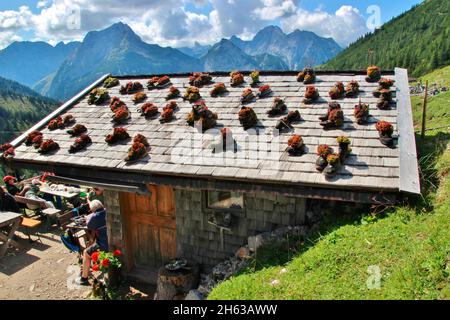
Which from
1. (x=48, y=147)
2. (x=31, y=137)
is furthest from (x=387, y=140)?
(x=31, y=137)

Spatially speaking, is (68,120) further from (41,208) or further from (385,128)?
(385,128)

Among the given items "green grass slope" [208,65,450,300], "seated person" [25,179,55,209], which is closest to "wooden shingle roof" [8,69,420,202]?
"green grass slope" [208,65,450,300]

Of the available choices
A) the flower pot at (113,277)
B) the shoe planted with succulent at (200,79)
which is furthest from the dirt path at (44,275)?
the shoe planted with succulent at (200,79)

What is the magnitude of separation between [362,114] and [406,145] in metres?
1.20

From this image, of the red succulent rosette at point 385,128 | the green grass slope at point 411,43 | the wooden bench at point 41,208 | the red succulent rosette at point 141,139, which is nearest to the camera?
the red succulent rosette at point 385,128

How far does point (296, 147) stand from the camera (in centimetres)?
695

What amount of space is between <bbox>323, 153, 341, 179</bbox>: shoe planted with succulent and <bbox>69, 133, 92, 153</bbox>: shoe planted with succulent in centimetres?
618

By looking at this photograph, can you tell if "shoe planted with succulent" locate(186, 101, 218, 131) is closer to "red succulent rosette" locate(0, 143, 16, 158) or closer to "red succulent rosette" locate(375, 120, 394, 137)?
"red succulent rosette" locate(375, 120, 394, 137)

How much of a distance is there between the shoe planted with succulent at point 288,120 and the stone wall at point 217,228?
161cm

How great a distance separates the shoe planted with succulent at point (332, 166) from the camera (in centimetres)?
618

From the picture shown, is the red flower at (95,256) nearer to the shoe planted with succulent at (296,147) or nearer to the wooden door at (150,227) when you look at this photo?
the wooden door at (150,227)

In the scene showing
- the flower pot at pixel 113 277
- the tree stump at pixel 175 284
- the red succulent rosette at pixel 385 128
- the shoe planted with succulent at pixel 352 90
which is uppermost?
the shoe planted with succulent at pixel 352 90

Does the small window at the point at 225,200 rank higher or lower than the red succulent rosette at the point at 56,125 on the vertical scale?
lower

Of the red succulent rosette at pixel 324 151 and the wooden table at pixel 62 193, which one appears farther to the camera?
the wooden table at pixel 62 193
